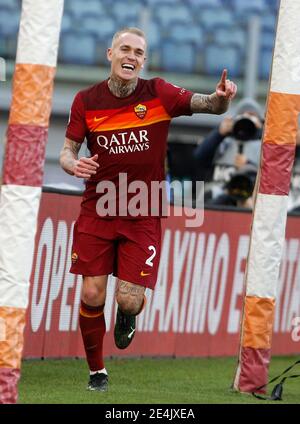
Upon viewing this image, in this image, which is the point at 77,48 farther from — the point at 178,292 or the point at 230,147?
the point at 178,292

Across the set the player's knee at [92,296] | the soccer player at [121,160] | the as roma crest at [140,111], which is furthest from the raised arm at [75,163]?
the player's knee at [92,296]

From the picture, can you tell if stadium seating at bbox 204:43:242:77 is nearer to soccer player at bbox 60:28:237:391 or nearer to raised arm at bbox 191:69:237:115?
soccer player at bbox 60:28:237:391

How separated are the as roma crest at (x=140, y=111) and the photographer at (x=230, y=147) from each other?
16.1 ft

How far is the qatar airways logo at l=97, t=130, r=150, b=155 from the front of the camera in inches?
299

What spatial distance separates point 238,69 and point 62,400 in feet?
49.7

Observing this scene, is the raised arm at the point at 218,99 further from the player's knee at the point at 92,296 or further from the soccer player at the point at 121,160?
the player's knee at the point at 92,296

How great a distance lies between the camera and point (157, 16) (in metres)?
22.0

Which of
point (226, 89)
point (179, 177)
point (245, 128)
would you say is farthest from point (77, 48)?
point (226, 89)

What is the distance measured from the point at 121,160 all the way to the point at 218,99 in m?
0.83

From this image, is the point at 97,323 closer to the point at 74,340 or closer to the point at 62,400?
the point at 62,400

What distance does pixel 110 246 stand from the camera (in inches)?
306

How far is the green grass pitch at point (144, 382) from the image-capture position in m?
7.37

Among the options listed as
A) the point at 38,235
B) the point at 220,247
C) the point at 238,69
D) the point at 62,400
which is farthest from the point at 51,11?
the point at 238,69

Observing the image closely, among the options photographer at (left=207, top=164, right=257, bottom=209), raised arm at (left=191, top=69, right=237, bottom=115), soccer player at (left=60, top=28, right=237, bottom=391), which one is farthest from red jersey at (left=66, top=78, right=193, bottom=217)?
photographer at (left=207, top=164, right=257, bottom=209)
